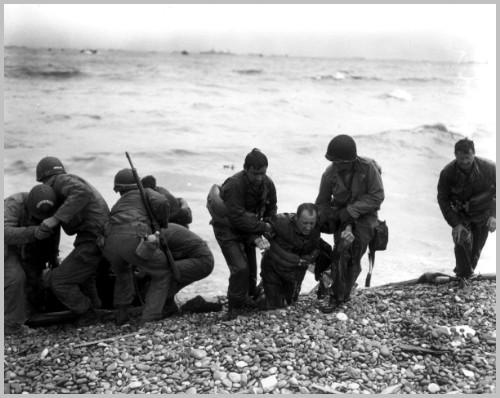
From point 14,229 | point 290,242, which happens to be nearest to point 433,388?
point 290,242

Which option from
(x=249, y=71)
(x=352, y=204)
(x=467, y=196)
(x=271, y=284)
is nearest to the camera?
(x=352, y=204)

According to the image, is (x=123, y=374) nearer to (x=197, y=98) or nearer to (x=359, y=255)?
(x=359, y=255)

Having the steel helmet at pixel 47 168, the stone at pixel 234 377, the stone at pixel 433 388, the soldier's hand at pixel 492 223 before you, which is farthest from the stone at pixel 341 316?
the steel helmet at pixel 47 168

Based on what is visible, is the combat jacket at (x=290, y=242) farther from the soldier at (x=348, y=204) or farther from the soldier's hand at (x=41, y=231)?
the soldier's hand at (x=41, y=231)

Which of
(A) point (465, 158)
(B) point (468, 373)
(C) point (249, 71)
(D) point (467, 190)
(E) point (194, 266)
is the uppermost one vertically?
(C) point (249, 71)

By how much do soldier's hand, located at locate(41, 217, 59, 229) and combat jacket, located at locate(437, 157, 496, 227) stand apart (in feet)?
12.9

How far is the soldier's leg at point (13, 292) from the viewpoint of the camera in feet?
18.6

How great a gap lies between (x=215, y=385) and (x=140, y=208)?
6.40 feet

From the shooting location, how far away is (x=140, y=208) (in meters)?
5.61

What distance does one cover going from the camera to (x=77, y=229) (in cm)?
580

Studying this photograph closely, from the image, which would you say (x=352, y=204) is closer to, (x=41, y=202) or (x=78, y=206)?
(x=78, y=206)

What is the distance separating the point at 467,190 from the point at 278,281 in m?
2.22

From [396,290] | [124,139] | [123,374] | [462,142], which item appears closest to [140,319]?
[123,374]

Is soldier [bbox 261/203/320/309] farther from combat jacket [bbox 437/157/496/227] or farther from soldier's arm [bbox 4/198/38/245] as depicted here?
soldier's arm [bbox 4/198/38/245]
